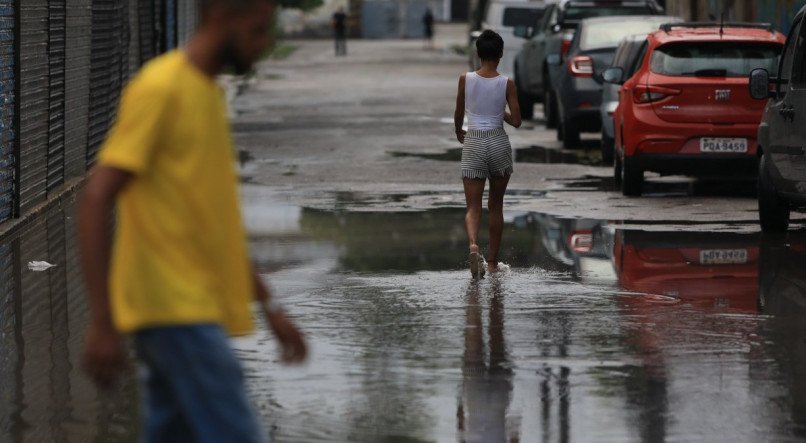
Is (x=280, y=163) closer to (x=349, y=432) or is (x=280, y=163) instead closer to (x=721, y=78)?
(x=721, y=78)

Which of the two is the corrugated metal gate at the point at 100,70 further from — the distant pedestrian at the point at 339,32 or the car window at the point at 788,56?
the distant pedestrian at the point at 339,32

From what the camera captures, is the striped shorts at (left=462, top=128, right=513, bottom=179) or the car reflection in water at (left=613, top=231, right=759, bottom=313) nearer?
the car reflection in water at (left=613, top=231, right=759, bottom=313)

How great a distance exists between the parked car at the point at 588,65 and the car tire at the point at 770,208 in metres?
8.85

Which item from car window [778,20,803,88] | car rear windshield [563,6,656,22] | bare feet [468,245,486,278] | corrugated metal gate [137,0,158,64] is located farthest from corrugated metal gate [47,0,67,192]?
car rear windshield [563,6,656,22]

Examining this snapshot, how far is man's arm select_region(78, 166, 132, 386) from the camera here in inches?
175

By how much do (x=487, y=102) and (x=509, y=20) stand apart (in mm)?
21707

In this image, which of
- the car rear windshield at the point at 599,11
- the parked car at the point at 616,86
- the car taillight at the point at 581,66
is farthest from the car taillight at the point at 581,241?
the car rear windshield at the point at 599,11

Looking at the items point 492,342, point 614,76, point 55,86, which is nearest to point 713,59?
point 614,76

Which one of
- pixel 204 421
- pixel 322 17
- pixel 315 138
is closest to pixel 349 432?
pixel 204 421

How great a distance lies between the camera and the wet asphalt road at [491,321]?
753 centimetres

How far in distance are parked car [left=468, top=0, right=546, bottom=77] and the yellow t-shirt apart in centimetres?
2823

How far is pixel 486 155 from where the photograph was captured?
12070mm

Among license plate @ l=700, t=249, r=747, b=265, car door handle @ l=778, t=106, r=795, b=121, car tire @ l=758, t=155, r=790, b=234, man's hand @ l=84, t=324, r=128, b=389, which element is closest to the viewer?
man's hand @ l=84, t=324, r=128, b=389

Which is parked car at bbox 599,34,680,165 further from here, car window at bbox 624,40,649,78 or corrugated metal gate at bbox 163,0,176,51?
corrugated metal gate at bbox 163,0,176,51
